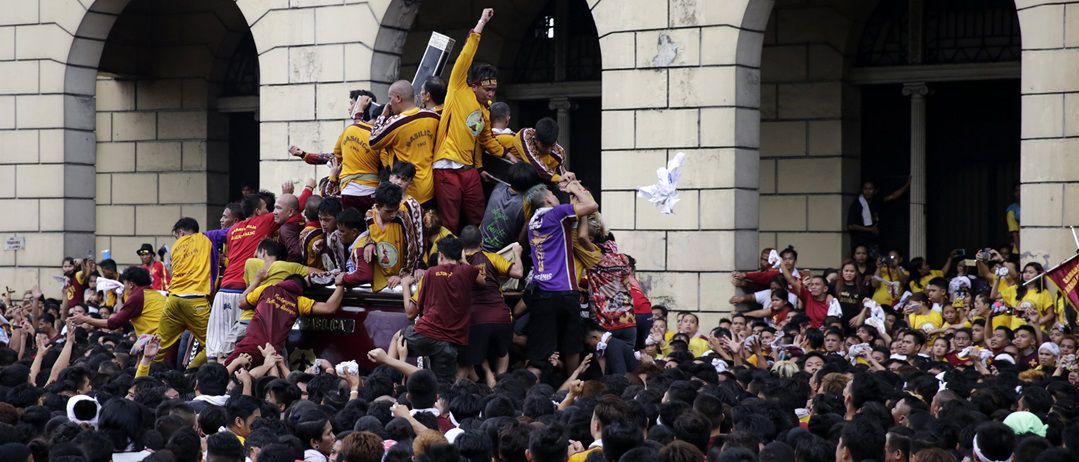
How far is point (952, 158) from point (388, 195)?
10.1 m

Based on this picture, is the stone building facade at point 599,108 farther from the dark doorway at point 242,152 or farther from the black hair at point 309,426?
the black hair at point 309,426

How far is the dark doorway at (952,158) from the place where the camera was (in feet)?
65.7

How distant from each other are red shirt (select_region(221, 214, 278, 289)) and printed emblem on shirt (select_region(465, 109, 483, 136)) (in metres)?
2.32

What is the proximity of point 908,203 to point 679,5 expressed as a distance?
15.2 feet

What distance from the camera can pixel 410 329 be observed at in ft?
40.8

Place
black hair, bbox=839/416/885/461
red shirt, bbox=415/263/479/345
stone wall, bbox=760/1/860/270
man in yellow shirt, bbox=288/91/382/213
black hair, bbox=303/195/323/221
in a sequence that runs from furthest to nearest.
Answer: stone wall, bbox=760/1/860/270
black hair, bbox=303/195/323/221
man in yellow shirt, bbox=288/91/382/213
red shirt, bbox=415/263/479/345
black hair, bbox=839/416/885/461

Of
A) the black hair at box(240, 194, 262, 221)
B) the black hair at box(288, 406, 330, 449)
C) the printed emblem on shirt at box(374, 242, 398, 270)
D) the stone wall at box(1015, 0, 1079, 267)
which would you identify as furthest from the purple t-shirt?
the stone wall at box(1015, 0, 1079, 267)

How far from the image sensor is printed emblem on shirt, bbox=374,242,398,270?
13.0m

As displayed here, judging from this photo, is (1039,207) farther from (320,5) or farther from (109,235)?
(109,235)

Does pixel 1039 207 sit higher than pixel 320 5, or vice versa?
pixel 320 5

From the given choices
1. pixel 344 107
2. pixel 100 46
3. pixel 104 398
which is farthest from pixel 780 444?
pixel 100 46

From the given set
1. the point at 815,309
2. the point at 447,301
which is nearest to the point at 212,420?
the point at 447,301

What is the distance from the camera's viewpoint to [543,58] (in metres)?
22.7

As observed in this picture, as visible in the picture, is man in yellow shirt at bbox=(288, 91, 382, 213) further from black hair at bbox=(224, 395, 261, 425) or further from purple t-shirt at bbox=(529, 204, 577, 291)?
black hair at bbox=(224, 395, 261, 425)
